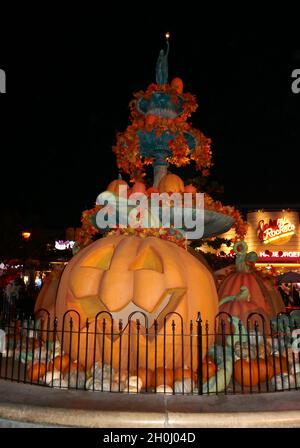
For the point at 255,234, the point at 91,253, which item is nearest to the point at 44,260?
the point at 255,234

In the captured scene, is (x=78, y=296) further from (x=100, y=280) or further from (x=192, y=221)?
(x=192, y=221)

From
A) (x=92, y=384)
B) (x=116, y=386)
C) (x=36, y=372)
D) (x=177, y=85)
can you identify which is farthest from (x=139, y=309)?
(x=177, y=85)

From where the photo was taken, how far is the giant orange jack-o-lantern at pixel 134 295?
20.4 ft

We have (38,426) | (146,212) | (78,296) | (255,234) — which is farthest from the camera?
(255,234)

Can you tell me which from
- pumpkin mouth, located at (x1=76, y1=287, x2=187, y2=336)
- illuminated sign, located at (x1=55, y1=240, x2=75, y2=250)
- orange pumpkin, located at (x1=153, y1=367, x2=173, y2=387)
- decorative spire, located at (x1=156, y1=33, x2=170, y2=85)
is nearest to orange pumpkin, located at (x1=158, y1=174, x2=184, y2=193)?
pumpkin mouth, located at (x1=76, y1=287, x2=187, y2=336)

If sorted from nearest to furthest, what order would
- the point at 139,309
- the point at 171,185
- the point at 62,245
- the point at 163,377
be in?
the point at 163,377 < the point at 139,309 < the point at 171,185 < the point at 62,245

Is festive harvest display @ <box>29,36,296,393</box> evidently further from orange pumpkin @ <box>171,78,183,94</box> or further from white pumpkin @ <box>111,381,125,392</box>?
orange pumpkin @ <box>171,78,183,94</box>

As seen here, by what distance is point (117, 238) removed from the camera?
712 cm

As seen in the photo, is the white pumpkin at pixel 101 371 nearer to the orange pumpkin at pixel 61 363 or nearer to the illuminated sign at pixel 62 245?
the orange pumpkin at pixel 61 363

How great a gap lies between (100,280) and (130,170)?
12.8ft

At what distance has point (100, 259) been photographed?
22.1 feet

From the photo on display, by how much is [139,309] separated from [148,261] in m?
0.81

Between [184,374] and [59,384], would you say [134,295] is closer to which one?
[184,374]

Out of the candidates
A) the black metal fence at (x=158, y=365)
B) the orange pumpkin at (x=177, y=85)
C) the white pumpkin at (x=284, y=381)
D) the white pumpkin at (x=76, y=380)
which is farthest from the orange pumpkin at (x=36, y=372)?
the orange pumpkin at (x=177, y=85)
